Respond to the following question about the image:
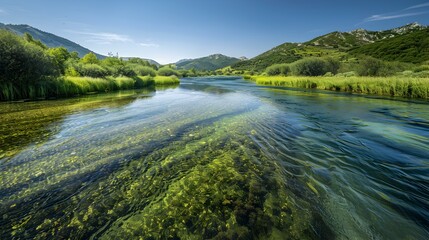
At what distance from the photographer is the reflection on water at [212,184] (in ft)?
10.9

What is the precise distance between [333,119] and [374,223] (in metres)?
9.97

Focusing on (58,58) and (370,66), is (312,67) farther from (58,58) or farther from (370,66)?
(58,58)

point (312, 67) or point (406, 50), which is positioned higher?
point (406, 50)

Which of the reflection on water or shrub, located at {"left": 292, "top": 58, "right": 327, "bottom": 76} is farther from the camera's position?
shrub, located at {"left": 292, "top": 58, "right": 327, "bottom": 76}

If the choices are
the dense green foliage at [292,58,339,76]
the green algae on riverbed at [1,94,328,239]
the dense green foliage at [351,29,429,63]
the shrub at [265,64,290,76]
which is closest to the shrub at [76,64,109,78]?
the green algae on riverbed at [1,94,328,239]

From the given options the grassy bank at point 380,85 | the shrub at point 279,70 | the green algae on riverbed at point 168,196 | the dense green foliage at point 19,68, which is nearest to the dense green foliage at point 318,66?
the shrub at point 279,70

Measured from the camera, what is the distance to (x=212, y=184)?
15.4 ft

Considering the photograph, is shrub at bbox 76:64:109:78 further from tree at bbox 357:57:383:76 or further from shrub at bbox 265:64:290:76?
shrub at bbox 265:64:290:76

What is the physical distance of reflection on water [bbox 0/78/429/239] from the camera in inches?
130

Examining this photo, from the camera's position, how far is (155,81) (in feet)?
163

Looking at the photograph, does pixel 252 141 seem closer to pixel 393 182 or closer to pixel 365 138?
pixel 393 182

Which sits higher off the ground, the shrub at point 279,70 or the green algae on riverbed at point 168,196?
the shrub at point 279,70

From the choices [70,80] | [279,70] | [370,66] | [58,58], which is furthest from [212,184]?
[279,70]

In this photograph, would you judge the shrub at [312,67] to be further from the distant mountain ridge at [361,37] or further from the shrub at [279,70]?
the distant mountain ridge at [361,37]
